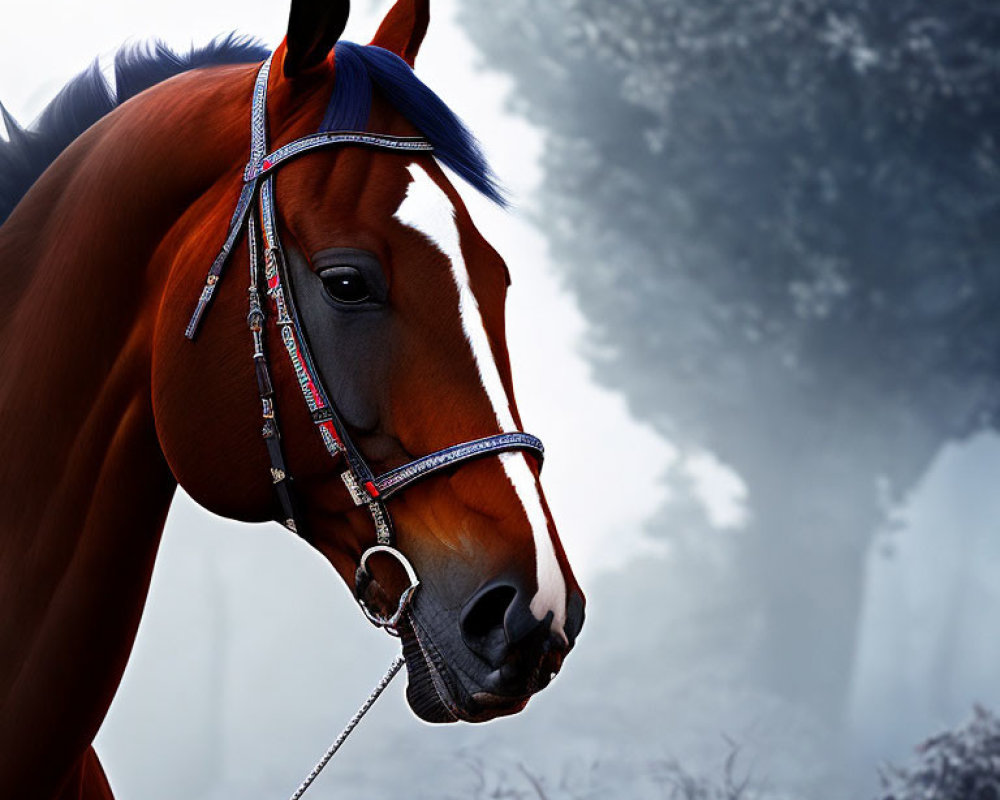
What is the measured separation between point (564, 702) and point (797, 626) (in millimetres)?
2009

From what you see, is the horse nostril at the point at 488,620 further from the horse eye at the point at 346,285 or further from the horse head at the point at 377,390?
the horse eye at the point at 346,285

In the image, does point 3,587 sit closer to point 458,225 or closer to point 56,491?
point 56,491

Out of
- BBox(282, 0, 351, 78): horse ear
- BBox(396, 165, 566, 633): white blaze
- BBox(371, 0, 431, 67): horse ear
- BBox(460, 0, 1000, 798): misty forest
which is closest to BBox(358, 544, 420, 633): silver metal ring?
BBox(396, 165, 566, 633): white blaze

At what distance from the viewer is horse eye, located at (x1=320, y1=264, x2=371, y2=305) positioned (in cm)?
129

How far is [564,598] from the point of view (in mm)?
1189

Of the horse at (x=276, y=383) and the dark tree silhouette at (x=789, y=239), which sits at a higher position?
the dark tree silhouette at (x=789, y=239)

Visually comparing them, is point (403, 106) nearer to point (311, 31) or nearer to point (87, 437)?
point (311, 31)

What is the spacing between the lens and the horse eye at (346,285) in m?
1.29

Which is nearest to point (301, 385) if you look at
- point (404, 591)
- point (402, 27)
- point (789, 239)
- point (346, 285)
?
point (346, 285)

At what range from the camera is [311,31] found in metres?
1.35

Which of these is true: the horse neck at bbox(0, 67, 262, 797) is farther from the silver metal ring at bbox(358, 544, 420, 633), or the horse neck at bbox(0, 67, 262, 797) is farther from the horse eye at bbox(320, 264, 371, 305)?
the silver metal ring at bbox(358, 544, 420, 633)

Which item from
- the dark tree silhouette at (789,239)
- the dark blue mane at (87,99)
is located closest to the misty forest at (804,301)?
the dark tree silhouette at (789,239)

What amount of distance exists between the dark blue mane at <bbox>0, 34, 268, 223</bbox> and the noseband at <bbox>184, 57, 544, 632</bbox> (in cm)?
43

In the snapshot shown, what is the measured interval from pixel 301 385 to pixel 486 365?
233mm
